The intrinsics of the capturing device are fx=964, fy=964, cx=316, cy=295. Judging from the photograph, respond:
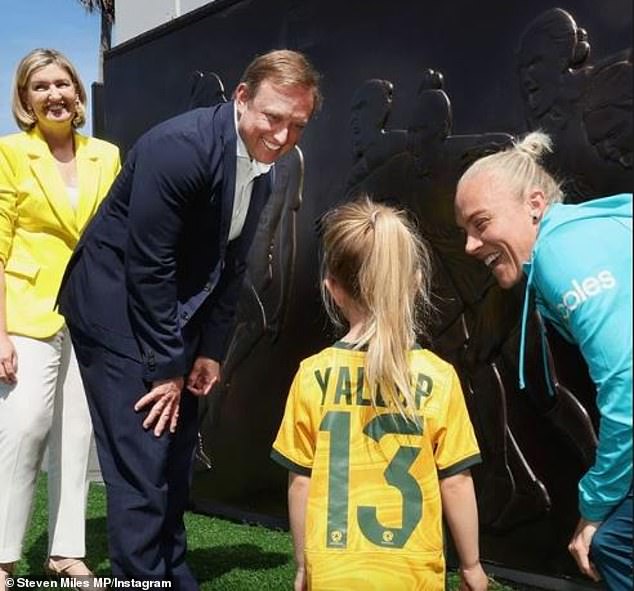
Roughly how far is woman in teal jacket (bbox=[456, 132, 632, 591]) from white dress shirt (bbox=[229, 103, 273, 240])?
2.37 feet

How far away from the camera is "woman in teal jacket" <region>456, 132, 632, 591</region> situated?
1.67 meters

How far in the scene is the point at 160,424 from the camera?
2.65m

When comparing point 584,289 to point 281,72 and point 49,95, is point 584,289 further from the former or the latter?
point 49,95

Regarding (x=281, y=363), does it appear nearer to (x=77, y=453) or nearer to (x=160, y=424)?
(x=77, y=453)

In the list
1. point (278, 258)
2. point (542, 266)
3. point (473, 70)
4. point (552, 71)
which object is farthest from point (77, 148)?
point (542, 266)

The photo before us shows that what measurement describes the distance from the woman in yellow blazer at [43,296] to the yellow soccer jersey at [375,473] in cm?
142

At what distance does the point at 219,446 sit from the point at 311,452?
245 cm

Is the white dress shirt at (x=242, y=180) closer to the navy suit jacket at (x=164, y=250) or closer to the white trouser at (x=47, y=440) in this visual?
the navy suit jacket at (x=164, y=250)

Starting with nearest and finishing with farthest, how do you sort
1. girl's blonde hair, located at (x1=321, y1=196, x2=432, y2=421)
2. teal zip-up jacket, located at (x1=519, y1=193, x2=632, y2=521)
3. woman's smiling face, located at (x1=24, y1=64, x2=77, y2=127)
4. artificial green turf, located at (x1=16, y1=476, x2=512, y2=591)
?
teal zip-up jacket, located at (x1=519, y1=193, x2=632, y2=521)
girl's blonde hair, located at (x1=321, y1=196, x2=432, y2=421)
woman's smiling face, located at (x1=24, y1=64, x2=77, y2=127)
artificial green turf, located at (x1=16, y1=476, x2=512, y2=591)

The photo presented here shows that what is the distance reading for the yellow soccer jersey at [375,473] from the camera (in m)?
2.06

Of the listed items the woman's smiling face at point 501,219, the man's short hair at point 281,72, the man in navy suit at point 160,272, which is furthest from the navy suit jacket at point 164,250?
the woman's smiling face at point 501,219

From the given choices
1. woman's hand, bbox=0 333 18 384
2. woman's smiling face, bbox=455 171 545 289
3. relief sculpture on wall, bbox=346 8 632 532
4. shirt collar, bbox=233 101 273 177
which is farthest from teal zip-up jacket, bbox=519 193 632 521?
woman's hand, bbox=0 333 18 384

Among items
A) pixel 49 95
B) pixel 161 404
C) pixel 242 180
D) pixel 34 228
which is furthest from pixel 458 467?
pixel 49 95

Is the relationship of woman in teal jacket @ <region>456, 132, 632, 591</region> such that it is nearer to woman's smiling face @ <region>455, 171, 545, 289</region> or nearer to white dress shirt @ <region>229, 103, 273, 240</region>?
woman's smiling face @ <region>455, 171, 545, 289</region>
